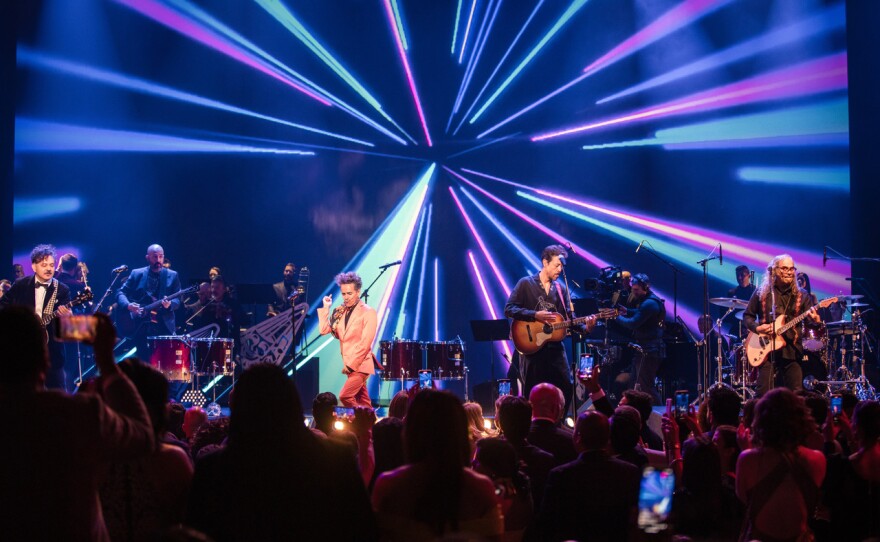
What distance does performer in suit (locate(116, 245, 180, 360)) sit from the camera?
13.6 metres

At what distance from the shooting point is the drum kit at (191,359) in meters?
11.7

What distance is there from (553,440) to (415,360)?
6932 millimetres

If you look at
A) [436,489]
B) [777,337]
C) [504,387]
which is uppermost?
[777,337]

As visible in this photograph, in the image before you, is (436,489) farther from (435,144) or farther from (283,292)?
(435,144)

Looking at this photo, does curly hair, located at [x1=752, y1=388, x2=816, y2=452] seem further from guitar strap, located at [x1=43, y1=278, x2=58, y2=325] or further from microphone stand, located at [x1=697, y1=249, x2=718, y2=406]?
guitar strap, located at [x1=43, y1=278, x2=58, y2=325]

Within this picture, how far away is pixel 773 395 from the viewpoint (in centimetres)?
391

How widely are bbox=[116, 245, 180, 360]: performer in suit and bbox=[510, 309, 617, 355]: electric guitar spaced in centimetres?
631

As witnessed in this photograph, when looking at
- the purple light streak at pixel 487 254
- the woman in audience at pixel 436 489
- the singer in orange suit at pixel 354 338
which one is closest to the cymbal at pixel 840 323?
the singer in orange suit at pixel 354 338

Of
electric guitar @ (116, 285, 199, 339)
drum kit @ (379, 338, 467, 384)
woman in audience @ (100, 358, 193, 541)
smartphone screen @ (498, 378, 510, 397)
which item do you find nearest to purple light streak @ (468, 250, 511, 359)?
smartphone screen @ (498, 378, 510, 397)

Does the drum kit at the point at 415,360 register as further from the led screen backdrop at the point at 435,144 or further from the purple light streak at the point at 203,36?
the purple light streak at the point at 203,36

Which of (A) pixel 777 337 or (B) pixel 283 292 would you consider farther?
(B) pixel 283 292

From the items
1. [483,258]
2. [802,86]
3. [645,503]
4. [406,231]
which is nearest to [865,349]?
[802,86]

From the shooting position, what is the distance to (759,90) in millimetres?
15039

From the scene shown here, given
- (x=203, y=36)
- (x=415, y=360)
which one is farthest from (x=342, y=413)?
(x=203, y=36)
